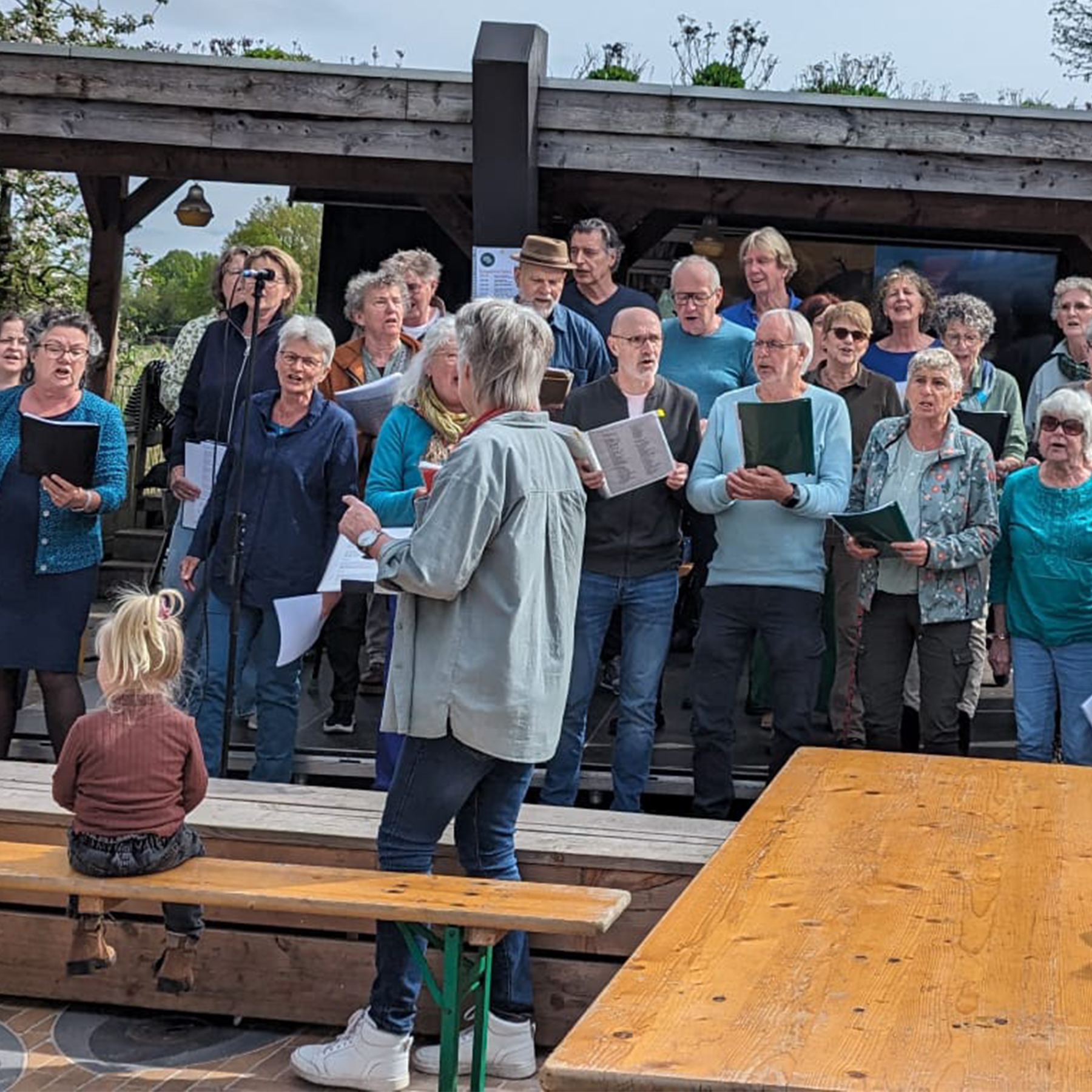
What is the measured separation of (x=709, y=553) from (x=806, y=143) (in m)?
2.75

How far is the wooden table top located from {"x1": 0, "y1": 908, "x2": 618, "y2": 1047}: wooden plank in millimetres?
976

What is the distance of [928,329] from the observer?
7188 millimetres

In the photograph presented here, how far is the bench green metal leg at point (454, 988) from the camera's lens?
360 cm

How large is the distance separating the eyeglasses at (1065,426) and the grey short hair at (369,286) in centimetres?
240

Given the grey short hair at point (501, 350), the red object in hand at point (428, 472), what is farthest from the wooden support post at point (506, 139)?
the grey short hair at point (501, 350)

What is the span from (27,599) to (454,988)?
2.67 meters

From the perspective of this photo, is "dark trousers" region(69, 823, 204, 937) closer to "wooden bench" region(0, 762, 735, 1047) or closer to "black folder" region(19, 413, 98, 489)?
"wooden bench" region(0, 762, 735, 1047)

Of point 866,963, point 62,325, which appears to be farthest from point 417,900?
point 62,325

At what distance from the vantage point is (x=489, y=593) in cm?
366

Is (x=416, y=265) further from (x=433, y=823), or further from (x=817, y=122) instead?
(x=433, y=823)

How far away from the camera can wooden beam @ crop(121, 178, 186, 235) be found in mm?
11305

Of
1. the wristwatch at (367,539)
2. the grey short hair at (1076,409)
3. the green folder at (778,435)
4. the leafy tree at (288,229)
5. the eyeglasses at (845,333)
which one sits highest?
the leafy tree at (288,229)

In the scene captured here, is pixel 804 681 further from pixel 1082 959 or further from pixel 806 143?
pixel 806 143

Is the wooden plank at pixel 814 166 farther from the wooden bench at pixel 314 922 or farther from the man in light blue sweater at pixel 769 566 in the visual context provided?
the wooden bench at pixel 314 922
